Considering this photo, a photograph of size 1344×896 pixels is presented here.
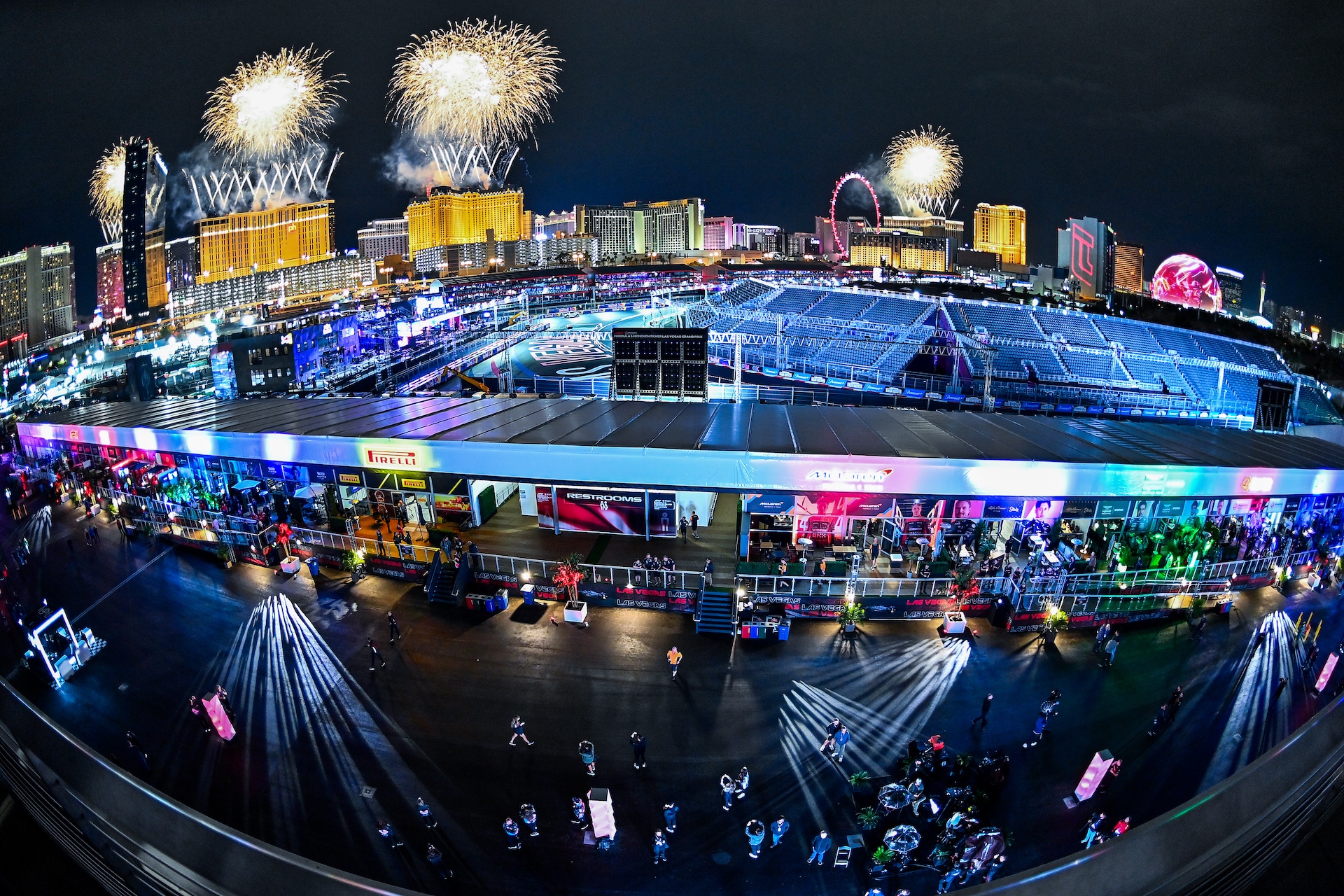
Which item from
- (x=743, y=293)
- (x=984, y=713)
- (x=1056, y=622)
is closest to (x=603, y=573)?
(x=984, y=713)

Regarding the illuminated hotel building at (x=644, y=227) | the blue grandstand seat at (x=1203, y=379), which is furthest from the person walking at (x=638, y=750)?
the illuminated hotel building at (x=644, y=227)

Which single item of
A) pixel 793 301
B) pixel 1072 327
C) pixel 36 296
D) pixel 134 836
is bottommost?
pixel 134 836

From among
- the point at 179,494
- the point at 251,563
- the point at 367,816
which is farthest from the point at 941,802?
the point at 179,494

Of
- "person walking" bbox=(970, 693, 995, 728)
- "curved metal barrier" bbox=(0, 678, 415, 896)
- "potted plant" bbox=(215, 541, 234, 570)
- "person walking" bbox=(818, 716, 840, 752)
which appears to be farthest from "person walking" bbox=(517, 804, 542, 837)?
"potted plant" bbox=(215, 541, 234, 570)

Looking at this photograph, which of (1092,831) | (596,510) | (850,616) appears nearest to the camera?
(1092,831)

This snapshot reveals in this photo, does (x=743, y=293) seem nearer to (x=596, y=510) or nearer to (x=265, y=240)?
(x=596, y=510)

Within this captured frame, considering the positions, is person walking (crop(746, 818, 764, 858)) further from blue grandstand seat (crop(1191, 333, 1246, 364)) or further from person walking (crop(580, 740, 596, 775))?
blue grandstand seat (crop(1191, 333, 1246, 364))

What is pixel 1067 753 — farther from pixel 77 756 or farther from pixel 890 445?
pixel 77 756
